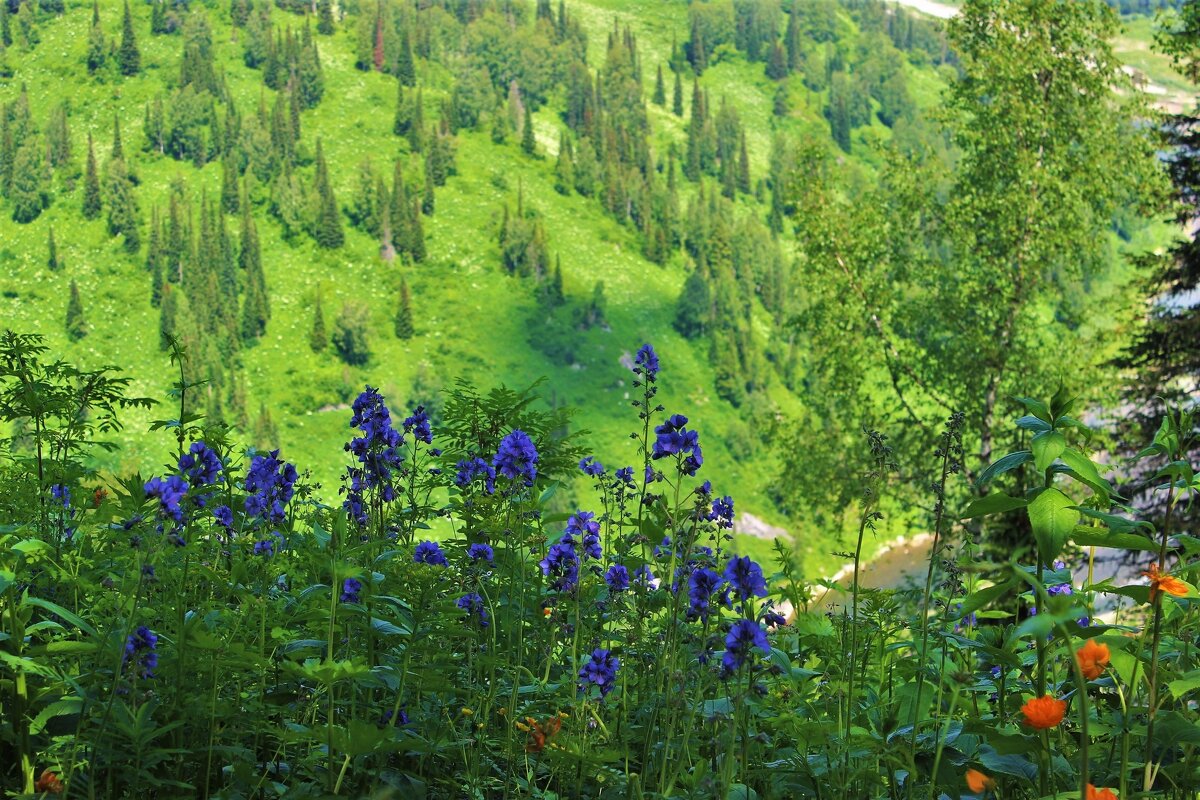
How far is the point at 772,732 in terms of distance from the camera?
13.0 feet

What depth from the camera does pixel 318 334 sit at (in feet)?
593

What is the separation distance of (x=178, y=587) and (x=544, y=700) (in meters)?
1.37

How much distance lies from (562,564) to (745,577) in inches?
53.8

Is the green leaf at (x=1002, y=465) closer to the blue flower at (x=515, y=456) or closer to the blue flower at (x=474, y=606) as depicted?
the blue flower at (x=515, y=456)

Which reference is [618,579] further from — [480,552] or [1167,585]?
[1167,585]

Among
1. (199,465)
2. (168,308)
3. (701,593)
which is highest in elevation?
(701,593)

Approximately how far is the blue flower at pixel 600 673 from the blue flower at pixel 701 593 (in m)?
0.48

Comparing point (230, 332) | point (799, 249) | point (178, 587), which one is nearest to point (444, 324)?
point (230, 332)

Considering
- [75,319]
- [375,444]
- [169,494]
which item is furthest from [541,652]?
[75,319]

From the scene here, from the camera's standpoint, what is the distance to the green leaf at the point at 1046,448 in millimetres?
2234

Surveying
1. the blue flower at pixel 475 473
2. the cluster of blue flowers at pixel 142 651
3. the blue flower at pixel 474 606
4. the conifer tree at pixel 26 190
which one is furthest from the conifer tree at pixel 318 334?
the cluster of blue flowers at pixel 142 651

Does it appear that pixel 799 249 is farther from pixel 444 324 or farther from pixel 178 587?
pixel 444 324

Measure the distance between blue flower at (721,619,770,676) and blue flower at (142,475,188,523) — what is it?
176 centimetres

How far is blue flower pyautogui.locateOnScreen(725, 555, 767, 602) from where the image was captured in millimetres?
2850
